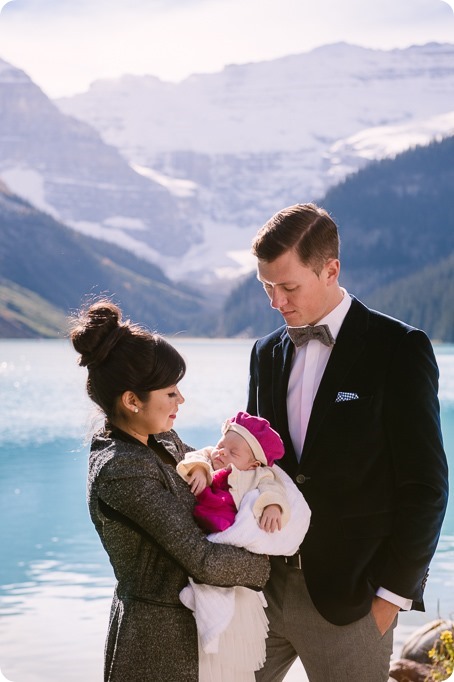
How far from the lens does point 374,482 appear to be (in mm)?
3240

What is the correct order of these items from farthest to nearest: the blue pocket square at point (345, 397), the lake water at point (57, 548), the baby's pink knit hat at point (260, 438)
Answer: the lake water at point (57, 548) < the blue pocket square at point (345, 397) < the baby's pink knit hat at point (260, 438)

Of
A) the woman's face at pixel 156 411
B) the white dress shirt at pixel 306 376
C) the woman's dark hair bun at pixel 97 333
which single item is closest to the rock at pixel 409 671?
the white dress shirt at pixel 306 376

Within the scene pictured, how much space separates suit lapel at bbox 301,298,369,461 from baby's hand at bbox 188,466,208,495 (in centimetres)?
37

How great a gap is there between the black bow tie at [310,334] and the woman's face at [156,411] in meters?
0.58

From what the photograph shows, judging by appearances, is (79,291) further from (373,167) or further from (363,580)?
(363,580)

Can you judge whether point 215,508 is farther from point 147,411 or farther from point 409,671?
point 409,671

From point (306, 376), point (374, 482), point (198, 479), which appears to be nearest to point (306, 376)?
point (306, 376)

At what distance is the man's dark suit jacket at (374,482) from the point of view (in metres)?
3.20

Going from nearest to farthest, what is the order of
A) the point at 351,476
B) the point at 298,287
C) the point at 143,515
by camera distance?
the point at 143,515
the point at 351,476
the point at 298,287

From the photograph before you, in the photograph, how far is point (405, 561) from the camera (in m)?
3.19

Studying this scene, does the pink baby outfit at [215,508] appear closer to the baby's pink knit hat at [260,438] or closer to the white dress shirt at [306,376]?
the baby's pink knit hat at [260,438]

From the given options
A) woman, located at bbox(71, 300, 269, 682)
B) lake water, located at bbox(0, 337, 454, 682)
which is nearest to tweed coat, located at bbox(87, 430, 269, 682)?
woman, located at bbox(71, 300, 269, 682)

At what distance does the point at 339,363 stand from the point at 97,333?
833 millimetres

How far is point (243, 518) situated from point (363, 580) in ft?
1.70
